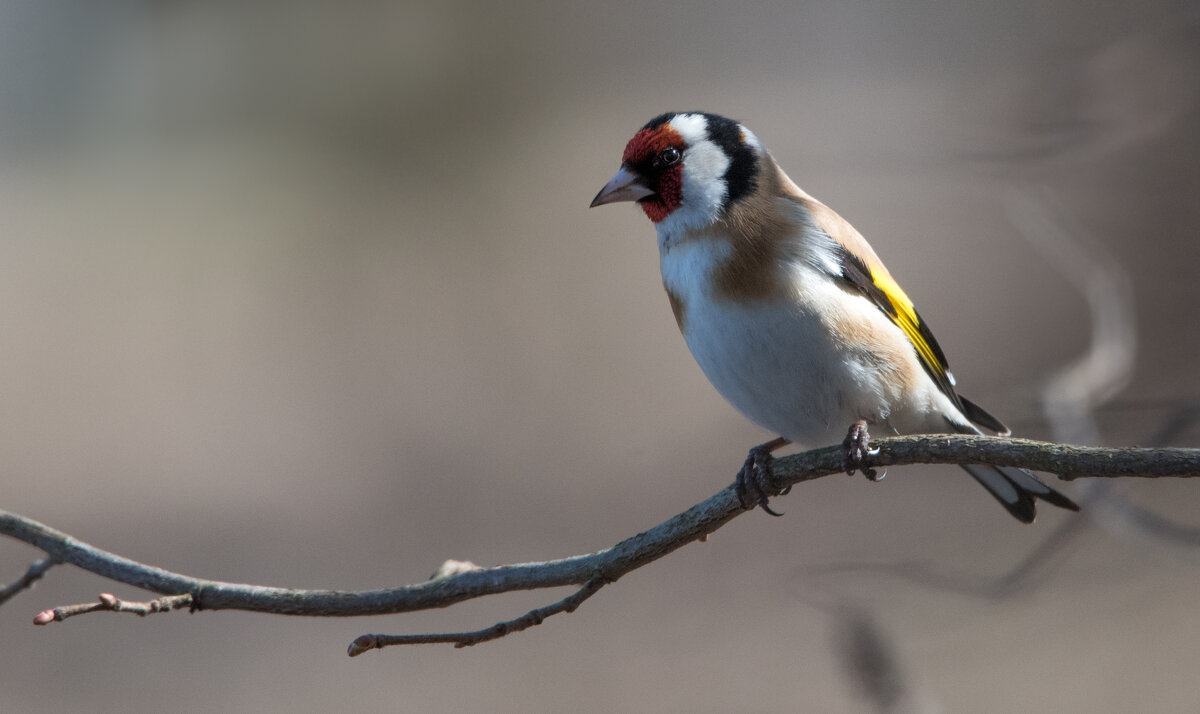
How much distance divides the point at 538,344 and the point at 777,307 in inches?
259

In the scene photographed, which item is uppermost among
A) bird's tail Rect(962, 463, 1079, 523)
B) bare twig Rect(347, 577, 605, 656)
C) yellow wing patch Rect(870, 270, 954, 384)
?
yellow wing patch Rect(870, 270, 954, 384)

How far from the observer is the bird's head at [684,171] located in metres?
2.98

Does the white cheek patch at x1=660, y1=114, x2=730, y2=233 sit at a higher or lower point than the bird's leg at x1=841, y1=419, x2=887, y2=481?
higher

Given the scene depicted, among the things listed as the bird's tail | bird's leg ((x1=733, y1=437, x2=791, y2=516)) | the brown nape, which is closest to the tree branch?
bird's leg ((x1=733, y1=437, x2=791, y2=516))

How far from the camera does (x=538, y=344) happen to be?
361 inches

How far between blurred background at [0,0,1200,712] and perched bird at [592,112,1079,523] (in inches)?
20.5

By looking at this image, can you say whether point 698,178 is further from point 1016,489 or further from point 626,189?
point 1016,489

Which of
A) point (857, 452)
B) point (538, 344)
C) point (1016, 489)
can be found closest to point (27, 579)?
point (857, 452)

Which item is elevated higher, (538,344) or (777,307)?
(538,344)

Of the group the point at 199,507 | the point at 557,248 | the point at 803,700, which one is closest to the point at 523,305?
the point at 557,248

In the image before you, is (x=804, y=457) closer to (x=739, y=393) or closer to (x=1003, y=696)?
(x=739, y=393)

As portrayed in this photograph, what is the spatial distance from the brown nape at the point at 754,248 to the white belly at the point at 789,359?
0.03m

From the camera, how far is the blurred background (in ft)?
18.2

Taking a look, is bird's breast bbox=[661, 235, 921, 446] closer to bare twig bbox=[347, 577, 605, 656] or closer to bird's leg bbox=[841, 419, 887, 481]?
bird's leg bbox=[841, 419, 887, 481]
